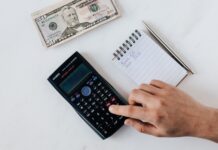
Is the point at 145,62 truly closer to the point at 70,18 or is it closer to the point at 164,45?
the point at 164,45

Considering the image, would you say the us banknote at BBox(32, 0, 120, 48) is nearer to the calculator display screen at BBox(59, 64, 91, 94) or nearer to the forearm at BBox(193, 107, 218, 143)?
the calculator display screen at BBox(59, 64, 91, 94)

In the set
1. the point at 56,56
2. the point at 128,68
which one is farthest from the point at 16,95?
the point at 128,68

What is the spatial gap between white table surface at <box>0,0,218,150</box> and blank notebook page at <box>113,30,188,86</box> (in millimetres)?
18

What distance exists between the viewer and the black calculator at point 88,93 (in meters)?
0.80

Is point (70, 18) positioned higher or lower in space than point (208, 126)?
higher

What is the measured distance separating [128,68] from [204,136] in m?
0.20

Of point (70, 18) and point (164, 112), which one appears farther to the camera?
point (70, 18)

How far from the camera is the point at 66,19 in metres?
0.85

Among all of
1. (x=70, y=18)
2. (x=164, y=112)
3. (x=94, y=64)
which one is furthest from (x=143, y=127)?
(x=70, y=18)

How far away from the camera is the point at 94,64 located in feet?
2.74

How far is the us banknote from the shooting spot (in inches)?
33.4

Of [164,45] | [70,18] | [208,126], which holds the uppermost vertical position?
[70,18]

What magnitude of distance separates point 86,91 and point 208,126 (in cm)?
24

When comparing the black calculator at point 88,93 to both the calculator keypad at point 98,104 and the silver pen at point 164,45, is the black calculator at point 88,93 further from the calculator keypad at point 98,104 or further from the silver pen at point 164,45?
the silver pen at point 164,45
